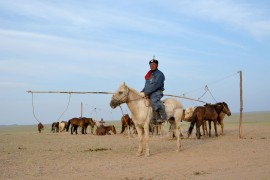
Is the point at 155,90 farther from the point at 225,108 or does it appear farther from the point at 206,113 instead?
the point at 225,108

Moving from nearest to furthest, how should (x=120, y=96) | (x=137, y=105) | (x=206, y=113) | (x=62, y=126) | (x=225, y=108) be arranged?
(x=120, y=96)
(x=137, y=105)
(x=206, y=113)
(x=225, y=108)
(x=62, y=126)

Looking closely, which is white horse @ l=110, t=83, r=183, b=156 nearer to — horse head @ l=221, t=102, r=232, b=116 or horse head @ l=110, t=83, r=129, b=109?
horse head @ l=110, t=83, r=129, b=109

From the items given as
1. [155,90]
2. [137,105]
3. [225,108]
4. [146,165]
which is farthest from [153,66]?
[225,108]

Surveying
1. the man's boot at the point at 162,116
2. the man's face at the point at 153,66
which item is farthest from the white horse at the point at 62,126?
the man's face at the point at 153,66

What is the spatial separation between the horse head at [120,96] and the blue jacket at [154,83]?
763mm

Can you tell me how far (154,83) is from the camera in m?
14.2

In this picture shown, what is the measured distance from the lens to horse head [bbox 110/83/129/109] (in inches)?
553

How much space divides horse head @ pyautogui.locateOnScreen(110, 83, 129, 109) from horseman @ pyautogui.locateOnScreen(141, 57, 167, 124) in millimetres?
703

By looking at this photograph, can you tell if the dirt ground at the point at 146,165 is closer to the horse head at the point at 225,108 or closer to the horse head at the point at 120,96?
the horse head at the point at 120,96

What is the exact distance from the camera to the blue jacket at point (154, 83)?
14.3 metres

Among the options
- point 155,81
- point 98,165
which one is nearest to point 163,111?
point 155,81

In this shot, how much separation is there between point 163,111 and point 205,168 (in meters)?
4.00

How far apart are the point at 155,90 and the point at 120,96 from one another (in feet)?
4.23

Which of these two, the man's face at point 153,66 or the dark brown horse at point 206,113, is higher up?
the man's face at point 153,66
